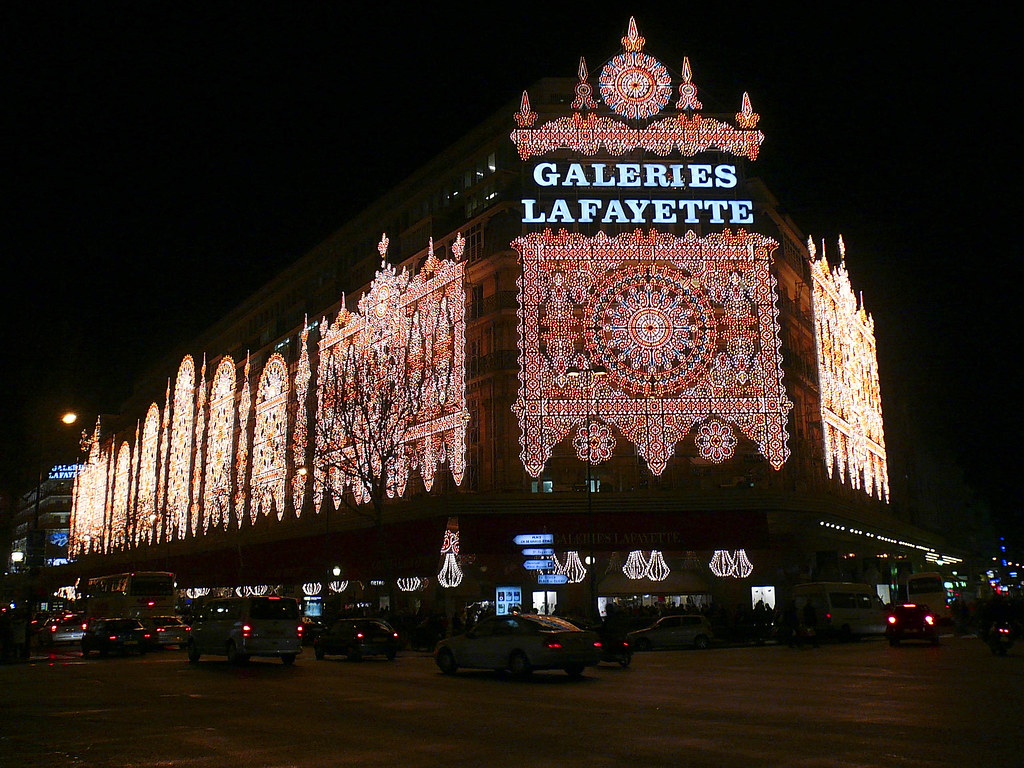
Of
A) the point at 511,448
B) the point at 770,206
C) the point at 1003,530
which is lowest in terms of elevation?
the point at 1003,530

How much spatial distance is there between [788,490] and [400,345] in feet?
68.7

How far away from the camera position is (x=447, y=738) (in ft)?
40.8

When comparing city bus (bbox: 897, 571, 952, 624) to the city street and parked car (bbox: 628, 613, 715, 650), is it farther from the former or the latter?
the city street

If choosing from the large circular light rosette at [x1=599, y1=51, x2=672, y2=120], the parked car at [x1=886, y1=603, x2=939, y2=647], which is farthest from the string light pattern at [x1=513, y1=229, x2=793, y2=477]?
the parked car at [x1=886, y1=603, x2=939, y2=647]

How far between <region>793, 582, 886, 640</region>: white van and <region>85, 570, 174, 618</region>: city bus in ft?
94.2

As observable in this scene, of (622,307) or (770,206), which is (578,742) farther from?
(770,206)

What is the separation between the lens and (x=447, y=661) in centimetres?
2380

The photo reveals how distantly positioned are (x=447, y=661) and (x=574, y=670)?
341cm

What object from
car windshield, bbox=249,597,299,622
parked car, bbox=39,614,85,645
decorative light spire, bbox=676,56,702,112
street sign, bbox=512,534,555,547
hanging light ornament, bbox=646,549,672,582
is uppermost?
decorative light spire, bbox=676,56,702,112

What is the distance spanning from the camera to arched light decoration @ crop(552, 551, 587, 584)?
4559 centimetres

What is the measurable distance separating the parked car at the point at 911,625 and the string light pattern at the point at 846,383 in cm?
1986

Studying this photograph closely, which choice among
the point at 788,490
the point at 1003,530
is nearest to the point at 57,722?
the point at 788,490

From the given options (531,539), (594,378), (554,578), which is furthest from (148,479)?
(594,378)

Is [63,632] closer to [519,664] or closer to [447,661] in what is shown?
[447,661]
